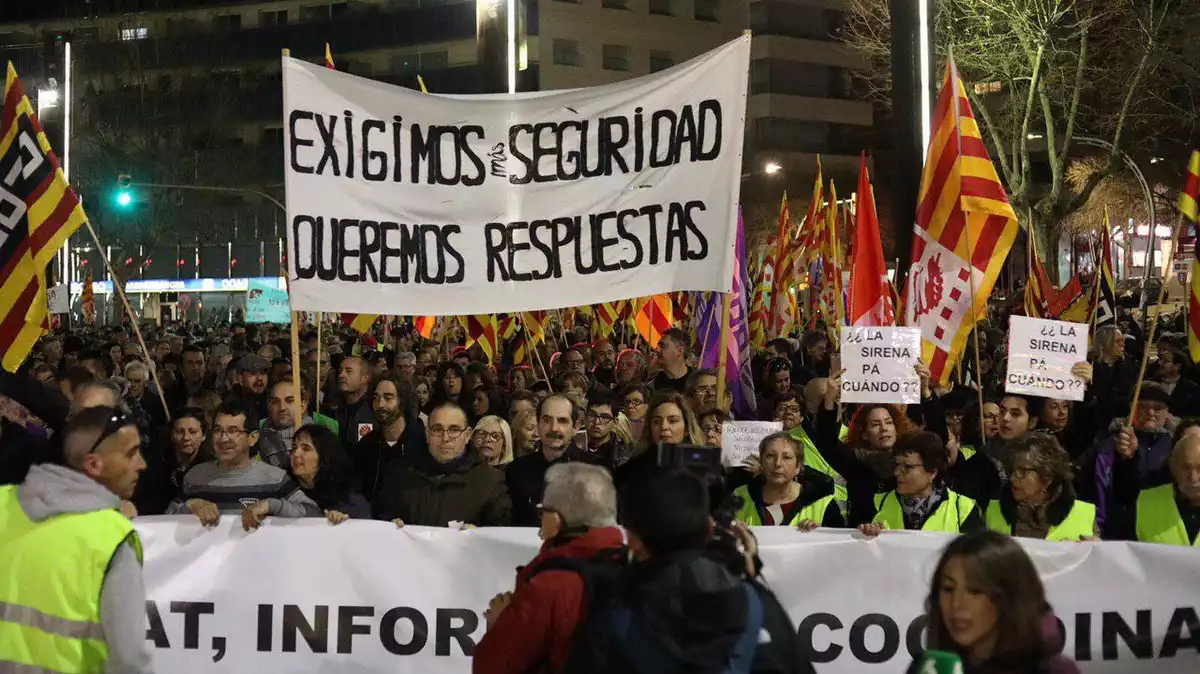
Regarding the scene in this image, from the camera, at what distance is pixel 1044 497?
613 centimetres

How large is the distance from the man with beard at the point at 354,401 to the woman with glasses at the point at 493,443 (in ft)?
6.82

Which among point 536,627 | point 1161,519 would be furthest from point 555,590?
point 1161,519

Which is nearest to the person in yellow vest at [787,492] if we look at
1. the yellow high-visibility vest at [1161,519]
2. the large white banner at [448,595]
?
the large white banner at [448,595]

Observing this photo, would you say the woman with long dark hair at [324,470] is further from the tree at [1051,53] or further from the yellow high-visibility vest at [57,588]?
the tree at [1051,53]

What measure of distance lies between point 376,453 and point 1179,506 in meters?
4.30

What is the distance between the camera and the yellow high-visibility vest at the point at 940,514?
642cm

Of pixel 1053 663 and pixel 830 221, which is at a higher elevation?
pixel 830 221

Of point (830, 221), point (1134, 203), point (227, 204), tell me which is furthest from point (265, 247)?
point (830, 221)

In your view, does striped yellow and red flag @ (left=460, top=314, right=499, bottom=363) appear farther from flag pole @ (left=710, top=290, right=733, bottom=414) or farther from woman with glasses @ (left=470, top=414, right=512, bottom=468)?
A: flag pole @ (left=710, top=290, right=733, bottom=414)

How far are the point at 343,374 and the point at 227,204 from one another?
64.1 m

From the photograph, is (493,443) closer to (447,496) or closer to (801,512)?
(447,496)

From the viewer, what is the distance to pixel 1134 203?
161ft

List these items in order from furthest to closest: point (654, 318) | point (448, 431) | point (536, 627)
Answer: point (654, 318) < point (448, 431) < point (536, 627)

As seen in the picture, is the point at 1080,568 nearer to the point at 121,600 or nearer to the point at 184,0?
the point at 121,600
